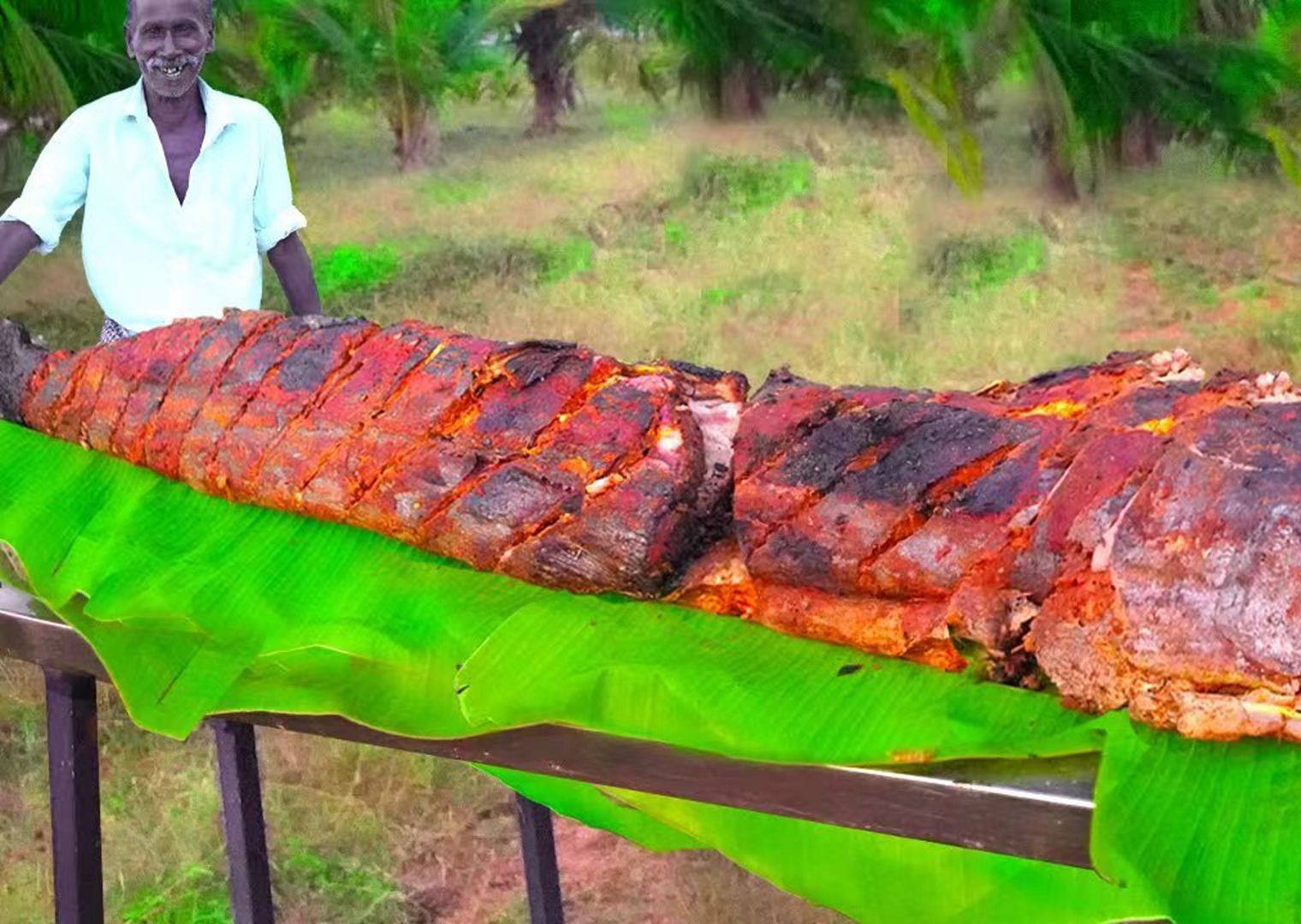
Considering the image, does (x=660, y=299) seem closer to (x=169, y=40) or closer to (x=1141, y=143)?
(x=1141, y=143)

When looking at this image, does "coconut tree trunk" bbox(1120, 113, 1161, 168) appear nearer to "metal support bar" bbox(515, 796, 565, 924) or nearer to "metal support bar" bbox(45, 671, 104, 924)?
"metal support bar" bbox(515, 796, 565, 924)

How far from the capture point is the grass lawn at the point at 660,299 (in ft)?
10.9

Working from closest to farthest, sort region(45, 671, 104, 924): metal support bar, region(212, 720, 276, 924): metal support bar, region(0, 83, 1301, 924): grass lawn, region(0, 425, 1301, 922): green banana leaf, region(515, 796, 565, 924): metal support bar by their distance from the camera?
region(0, 425, 1301, 922): green banana leaf < region(45, 671, 104, 924): metal support bar < region(212, 720, 276, 924): metal support bar < region(515, 796, 565, 924): metal support bar < region(0, 83, 1301, 924): grass lawn

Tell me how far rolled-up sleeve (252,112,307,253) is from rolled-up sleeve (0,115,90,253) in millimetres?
302

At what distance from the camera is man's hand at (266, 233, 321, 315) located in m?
2.70

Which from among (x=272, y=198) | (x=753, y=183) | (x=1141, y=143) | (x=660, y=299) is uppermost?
(x=272, y=198)

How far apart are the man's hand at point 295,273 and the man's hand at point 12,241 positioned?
0.44m

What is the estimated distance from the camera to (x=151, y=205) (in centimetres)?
248

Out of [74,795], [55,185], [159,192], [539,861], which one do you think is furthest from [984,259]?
[74,795]

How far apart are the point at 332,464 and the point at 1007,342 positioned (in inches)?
194

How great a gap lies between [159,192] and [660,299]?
4716 mm

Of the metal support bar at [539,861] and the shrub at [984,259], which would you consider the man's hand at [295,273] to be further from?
the shrub at [984,259]

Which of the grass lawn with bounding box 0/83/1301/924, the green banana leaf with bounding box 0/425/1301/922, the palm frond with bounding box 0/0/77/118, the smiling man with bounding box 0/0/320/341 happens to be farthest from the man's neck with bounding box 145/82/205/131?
the palm frond with bounding box 0/0/77/118

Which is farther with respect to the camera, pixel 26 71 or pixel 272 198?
pixel 26 71
